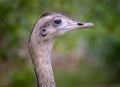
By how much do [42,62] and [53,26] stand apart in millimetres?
326

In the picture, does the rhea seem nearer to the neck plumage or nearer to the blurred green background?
the neck plumage

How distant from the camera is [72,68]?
14469 millimetres

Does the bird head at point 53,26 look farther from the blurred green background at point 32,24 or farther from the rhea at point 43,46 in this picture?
the blurred green background at point 32,24

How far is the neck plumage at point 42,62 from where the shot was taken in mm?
4926

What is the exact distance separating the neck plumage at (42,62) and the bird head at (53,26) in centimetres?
9

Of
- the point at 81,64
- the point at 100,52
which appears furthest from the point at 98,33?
the point at 81,64

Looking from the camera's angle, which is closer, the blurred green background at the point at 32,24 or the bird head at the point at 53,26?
the bird head at the point at 53,26

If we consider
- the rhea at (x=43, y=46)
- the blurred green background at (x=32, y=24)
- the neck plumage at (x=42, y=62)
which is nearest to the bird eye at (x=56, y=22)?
the rhea at (x=43, y=46)

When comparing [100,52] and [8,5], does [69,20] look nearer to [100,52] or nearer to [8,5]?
[8,5]

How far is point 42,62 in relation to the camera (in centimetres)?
493

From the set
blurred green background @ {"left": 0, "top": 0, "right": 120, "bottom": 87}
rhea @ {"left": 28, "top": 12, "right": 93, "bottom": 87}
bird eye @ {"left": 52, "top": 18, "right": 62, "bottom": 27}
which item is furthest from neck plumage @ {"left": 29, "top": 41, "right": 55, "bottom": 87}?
blurred green background @ {"left": 0, "top": 0, "right": 120, "bottom": 87}

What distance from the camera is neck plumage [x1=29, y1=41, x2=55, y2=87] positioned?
16.2 ft

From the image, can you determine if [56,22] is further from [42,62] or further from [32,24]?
[32,24]

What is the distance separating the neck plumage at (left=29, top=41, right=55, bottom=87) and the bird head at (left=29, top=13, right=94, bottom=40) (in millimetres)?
95
